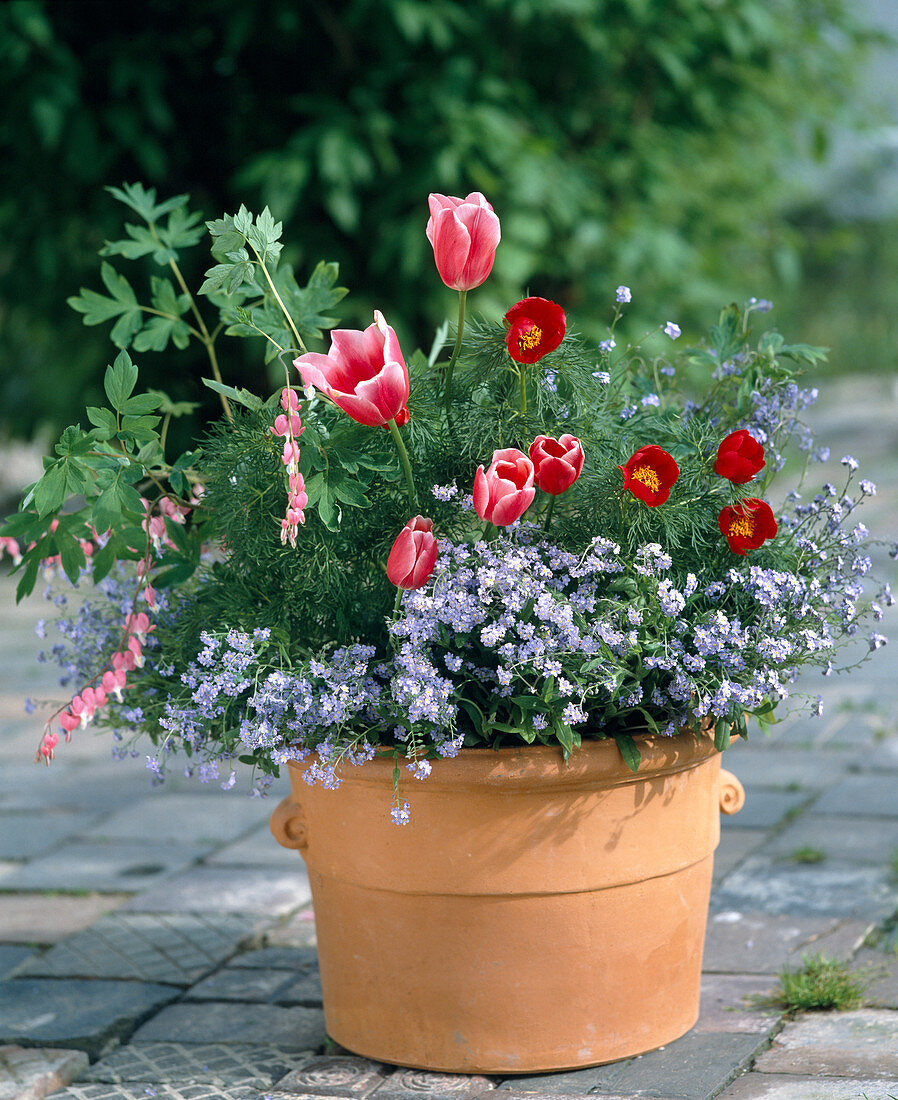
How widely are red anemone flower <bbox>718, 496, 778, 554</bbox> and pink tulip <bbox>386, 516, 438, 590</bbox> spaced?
1.32 feet

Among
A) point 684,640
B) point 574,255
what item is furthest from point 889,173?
point 684,640

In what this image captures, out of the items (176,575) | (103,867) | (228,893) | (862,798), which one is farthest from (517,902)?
(862,798)

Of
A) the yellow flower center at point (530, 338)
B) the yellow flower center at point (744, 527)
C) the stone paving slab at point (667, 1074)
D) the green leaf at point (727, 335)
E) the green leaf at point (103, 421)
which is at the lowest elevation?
the stone paving slab at point (667, 1074)

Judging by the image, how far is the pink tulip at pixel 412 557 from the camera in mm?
1627

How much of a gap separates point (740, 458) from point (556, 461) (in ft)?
0.87

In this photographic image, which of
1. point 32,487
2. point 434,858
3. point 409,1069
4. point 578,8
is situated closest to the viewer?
point 32,487

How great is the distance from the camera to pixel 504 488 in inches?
63.2

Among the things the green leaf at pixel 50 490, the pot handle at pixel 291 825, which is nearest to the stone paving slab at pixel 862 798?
the pot handle at pixel 291 825

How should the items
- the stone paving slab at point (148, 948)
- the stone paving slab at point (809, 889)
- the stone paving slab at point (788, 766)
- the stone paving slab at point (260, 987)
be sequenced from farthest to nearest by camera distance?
the stone paving slab at point (788, 766) < the stone paving slab at point (809, 889) < the stone paving slab at point (148, 948) < the stone paving slab at point (260, 987)

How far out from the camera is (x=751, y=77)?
18.8 feet

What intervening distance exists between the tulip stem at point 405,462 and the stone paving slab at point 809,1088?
0.96 meters

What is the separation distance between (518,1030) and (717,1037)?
1.22 feet

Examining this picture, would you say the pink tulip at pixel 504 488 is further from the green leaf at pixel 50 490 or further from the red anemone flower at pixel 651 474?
the green leaf at pixel 50 490

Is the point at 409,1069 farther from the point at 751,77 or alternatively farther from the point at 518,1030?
the point at 751,77
